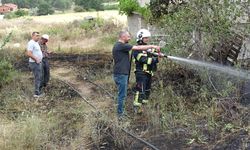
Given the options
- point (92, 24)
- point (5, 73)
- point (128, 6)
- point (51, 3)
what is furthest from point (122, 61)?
point (51, 3)

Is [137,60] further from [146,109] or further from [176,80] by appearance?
[176,80]

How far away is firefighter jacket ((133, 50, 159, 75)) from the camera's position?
9.27 meters

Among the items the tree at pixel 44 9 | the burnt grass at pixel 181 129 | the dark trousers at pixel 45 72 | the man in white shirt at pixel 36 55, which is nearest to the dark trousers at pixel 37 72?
the man in white shirt at pixel 36 55

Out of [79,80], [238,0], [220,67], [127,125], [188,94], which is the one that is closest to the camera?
[127,125]

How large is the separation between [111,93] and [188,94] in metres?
2.32

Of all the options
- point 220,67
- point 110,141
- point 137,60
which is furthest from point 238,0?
point 110,141

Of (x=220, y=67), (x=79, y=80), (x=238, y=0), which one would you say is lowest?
(x=79, y=80)

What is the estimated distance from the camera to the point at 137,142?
7797mm

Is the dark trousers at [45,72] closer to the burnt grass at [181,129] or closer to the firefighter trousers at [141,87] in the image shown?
the burnt grass at [181,129]

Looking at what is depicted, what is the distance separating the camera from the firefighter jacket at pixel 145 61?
30.4ft

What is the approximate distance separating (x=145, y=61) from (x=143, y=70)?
0.81 feet

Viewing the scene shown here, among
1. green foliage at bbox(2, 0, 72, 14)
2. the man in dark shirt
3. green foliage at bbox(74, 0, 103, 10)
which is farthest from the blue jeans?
green foliage at bbox(2, 0, 72, 14)

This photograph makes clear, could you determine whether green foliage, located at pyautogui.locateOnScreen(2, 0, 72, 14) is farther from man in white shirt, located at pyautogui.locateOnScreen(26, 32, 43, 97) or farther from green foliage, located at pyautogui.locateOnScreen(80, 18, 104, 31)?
man in white shirt, located at pyautogui.locateOnScreen(26, 32, 43, 97)

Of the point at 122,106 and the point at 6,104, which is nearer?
the point at 122,106
